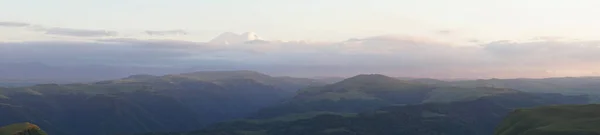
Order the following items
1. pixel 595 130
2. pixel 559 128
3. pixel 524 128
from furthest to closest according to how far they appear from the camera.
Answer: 1. pixel 524 128
2. pixel 559 128
3. pixel 595 130

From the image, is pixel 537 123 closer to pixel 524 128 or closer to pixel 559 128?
pixel 524 128

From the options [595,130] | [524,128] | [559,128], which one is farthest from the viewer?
[524,128]

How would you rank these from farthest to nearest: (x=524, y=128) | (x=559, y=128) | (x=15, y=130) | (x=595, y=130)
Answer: (x=524, y=128)
(x=559, y=128)
(x=595, y=130)
(x=15, y=130)

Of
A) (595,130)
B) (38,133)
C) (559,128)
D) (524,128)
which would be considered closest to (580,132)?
(595,130)

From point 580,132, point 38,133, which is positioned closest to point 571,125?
point 580,132

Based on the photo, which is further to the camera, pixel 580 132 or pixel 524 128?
pixel 524 128

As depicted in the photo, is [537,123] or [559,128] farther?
[537,123]

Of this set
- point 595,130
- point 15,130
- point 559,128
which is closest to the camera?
point 15,130

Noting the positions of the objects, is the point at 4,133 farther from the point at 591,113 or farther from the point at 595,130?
the point at 591,113

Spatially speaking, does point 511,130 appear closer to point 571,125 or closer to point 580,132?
point 571,125
